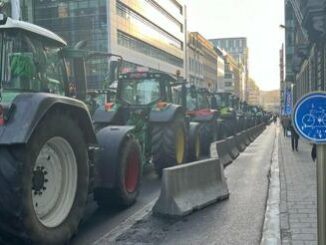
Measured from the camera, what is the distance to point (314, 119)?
4.48m

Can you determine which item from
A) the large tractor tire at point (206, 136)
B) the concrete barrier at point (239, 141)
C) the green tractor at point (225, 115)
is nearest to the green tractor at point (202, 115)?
the large tractor tire at point (206, 136)

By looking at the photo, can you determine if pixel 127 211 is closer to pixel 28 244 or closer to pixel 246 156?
pixel 28 244

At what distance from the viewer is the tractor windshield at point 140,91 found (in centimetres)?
1229

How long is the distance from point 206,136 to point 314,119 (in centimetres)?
1425

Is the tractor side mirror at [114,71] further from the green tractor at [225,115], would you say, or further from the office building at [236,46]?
the office building at [236,46]

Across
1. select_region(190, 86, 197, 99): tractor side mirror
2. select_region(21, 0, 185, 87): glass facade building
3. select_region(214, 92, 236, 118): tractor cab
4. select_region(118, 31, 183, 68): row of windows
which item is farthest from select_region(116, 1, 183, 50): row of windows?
select_region(190, 86, 197, 99): tractor side mirror

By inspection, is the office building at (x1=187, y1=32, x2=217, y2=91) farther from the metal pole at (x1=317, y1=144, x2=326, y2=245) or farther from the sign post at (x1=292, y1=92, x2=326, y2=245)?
the metal pole at (x1=317, y1=144, x2=326, y2=245)

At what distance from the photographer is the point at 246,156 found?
1762 cm

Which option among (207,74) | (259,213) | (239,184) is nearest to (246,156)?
(239,184)

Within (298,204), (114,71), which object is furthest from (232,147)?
(298,204)

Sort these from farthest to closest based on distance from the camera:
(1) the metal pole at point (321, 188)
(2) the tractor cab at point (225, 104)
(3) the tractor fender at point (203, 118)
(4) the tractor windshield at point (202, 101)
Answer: (2) the tractor cab at point (225, 104), (4) the tractor windshield at point (202, 101), (3) the tractor fender at point (203, 118), (1) the metal pole at point (321, 188)

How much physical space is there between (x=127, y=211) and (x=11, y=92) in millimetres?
3139

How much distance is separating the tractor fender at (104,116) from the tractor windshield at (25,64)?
427cm

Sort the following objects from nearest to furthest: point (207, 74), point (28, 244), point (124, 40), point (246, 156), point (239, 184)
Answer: point (28, 244)
point (239, 184)
point (246, 156)
point (124, 40)
point (207, 74)
